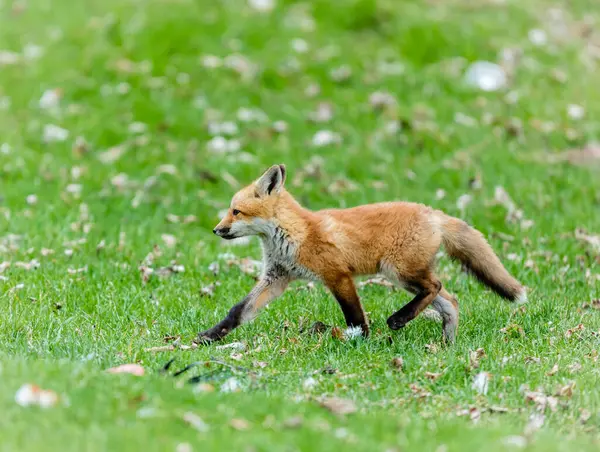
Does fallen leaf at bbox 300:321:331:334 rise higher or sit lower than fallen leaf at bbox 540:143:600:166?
higher

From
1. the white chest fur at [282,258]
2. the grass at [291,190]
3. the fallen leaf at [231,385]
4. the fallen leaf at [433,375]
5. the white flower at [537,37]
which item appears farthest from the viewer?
the white flower at [537,37]

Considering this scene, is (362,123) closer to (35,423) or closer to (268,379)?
(268,379)

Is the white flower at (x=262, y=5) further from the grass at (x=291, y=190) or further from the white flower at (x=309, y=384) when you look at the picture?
the white flower at (x=309, y=384)

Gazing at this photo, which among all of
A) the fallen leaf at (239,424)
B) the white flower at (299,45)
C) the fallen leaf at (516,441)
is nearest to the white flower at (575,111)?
the white flower at (299,45)

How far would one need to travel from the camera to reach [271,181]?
7.53 m

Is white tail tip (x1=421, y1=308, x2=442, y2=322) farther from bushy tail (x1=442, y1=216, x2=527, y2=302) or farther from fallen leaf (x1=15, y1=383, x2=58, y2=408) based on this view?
fallen leaf (x1=15, y1=383, x2=58, y2=408)

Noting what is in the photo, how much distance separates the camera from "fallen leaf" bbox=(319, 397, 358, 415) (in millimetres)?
5324

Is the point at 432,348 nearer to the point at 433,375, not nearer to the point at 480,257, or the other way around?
the point at 433,375

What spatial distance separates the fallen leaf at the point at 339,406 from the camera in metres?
5.32

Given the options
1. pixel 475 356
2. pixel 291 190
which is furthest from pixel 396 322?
pixel 291 190

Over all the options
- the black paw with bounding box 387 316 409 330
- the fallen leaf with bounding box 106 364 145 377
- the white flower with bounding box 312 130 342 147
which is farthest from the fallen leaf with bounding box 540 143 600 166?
the fallen leaf with bounding box 106 364 145 377

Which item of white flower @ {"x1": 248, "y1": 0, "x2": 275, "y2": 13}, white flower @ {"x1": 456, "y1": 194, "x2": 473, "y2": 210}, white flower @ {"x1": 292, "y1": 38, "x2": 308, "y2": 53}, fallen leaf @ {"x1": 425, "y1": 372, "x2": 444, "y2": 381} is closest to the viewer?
fallen leaf @ {"x1": 425, "y1": 372, "x2": 444, "y2": 381}


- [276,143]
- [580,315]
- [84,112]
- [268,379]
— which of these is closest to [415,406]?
[268,379]

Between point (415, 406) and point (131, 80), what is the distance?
30.6 ft
